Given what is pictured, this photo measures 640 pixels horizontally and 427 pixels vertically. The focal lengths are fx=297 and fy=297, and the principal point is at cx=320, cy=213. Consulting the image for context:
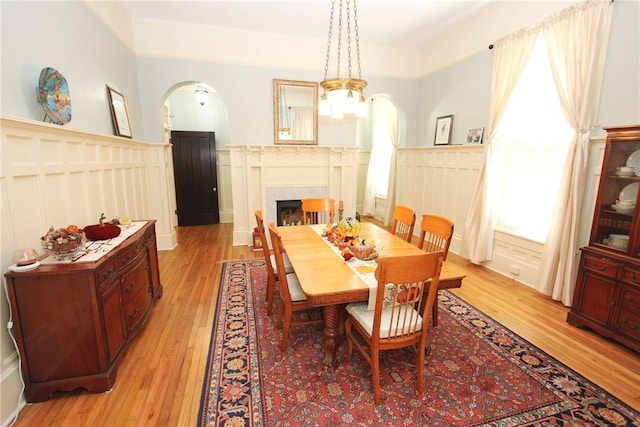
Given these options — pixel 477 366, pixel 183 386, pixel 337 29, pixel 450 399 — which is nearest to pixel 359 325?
pixel 450 399

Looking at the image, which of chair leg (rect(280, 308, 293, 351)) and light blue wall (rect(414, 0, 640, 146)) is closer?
chair leg (rect(280, 308, 293, 351))

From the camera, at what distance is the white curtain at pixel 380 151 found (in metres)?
6.27

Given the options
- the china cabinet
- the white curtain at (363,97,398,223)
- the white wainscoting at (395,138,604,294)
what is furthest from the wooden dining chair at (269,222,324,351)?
the white curtain at (363,97,398,223)

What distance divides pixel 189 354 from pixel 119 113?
2934mm

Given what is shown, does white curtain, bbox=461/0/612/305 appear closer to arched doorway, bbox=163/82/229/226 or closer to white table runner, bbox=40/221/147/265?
white table runner, bbox=40/221/147/265

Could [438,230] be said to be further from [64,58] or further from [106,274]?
[64,58]

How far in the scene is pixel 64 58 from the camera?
2463 millimetres

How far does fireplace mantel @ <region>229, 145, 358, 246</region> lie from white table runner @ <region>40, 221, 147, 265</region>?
7.76ft

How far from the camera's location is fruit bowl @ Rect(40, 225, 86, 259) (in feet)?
5.89

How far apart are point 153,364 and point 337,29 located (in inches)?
187

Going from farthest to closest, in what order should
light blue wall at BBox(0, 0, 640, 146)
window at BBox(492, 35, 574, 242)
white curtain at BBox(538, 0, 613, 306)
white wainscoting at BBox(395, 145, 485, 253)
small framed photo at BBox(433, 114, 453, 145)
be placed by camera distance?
small framed photo at BBox(433, 114, 453, 145)
white wainscoting at BBox(395, 145, 485, 253)
window at BBox(492, 35, 574, 242)
white curtain at BBox(538, 0, 613, 306)
light blue wall at BBox(0, 0, 640, 146)

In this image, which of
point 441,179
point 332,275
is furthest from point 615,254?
point 441,179

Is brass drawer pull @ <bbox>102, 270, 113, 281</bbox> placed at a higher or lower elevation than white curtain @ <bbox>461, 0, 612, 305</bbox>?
lower

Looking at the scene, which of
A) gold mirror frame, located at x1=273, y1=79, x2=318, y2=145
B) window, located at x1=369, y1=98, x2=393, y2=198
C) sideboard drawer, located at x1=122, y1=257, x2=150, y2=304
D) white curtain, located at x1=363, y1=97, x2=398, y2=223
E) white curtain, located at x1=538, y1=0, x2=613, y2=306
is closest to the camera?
sideboard drawer, located at x1=122, y1=257, x2=150, y2=304
